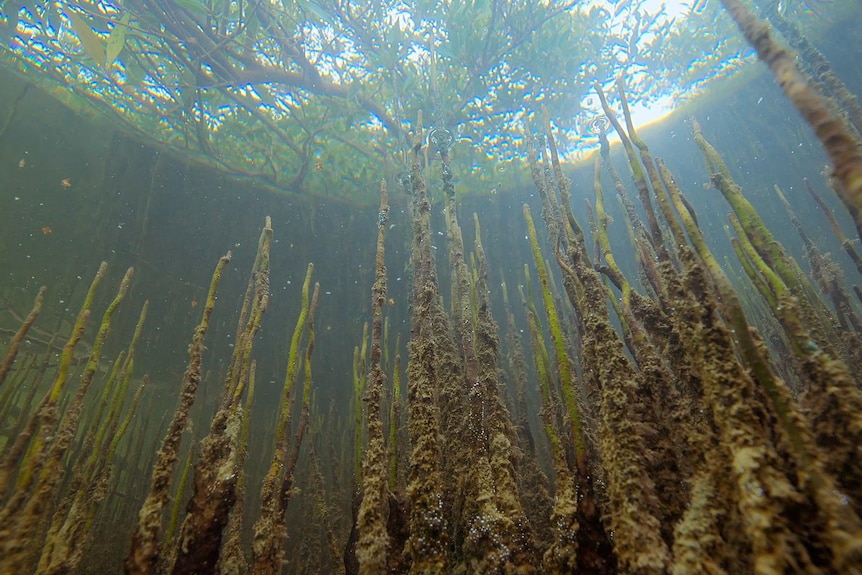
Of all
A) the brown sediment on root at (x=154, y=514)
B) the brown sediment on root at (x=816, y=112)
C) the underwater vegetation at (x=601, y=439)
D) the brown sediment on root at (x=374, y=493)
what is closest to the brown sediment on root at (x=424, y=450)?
the underwater vegetation at (x=601, y=439)

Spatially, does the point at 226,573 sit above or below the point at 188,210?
below

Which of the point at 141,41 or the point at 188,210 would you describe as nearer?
the point at 141,41

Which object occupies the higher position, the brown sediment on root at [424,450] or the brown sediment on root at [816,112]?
the brown sediment on root at [816,112]

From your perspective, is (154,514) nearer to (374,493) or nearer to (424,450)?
(374,493)

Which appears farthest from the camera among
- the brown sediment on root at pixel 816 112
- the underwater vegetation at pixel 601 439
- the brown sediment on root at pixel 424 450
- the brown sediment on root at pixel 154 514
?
the brown sediment on root at pixel 154 514

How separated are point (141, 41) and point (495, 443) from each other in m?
9.99

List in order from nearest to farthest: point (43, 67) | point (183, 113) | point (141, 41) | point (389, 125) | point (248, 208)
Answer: point (141, 41) < point (43, 67) < point (183, 113) < point (389, 125) < point (248, 208)

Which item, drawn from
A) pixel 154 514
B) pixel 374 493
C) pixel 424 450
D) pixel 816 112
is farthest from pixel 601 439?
pixel 154 514

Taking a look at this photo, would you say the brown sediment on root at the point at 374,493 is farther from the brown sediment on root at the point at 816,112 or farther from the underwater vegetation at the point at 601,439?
the brown sediment on root at the point at 816,112

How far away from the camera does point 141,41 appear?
7344 millimetres

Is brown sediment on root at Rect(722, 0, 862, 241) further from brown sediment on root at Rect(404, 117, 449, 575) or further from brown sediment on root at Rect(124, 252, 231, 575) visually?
brown sediment on root at Rect(124, 252, 231, 575)

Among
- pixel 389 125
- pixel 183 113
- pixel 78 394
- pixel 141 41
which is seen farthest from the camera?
pixel 389 125

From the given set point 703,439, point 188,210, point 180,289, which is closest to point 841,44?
point 703,439

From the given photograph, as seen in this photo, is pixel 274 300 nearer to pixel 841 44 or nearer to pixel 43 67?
pixel 43 67
